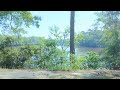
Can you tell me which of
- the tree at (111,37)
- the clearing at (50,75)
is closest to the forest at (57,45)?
the tree at (111,37)

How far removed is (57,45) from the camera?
6438 mm

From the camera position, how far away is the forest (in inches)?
244

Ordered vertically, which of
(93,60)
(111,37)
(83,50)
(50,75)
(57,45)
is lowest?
(50,75)

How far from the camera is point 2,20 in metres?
6.33

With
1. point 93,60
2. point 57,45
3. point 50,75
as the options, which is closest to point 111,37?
point 93,60

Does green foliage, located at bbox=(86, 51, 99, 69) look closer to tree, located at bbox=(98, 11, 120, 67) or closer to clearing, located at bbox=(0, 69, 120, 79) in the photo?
tree, located at bbox=(98, 11, 120, 67)

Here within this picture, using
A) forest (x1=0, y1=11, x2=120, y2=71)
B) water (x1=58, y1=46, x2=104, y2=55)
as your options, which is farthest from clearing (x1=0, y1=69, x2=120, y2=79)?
water (x1=58, y1=46, x2=104, y2=55)

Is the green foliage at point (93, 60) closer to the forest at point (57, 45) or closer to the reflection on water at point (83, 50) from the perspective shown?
the forest at point (57, 45)

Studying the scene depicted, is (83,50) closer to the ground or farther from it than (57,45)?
closer to the ground

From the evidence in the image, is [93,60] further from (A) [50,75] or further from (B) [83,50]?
(A) [50,75]
